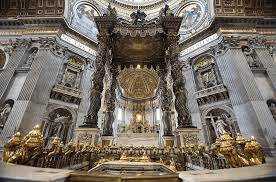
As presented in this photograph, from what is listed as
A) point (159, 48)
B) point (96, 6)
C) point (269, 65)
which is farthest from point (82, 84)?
point (269, 65)

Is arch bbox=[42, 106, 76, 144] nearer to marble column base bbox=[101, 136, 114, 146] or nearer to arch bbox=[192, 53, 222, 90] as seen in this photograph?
marble column base bbox=[101, 136, 114, 146]

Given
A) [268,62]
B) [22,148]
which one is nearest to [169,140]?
[22,148]

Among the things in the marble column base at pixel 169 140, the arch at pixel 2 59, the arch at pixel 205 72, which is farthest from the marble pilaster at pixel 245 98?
the arch at pixel 2 59

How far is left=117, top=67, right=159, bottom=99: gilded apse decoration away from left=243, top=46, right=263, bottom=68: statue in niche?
1058cm

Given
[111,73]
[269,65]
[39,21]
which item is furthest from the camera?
[39,21]

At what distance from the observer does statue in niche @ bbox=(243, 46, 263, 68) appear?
1099 cm

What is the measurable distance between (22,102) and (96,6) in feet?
35.3

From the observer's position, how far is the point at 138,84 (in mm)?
22547

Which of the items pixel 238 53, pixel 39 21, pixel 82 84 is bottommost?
pixel 82 84

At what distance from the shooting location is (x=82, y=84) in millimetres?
12570

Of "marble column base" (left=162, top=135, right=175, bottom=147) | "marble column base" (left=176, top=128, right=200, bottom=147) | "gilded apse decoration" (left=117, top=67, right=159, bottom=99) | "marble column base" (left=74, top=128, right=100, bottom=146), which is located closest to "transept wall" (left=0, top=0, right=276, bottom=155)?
"marble column base" (left=162, top=135, right=175, bottom=147)

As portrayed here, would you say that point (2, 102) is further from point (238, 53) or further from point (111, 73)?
point (238, 53)

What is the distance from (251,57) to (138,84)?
13.4 metres

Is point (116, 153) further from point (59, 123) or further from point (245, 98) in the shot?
point (245, 98)
